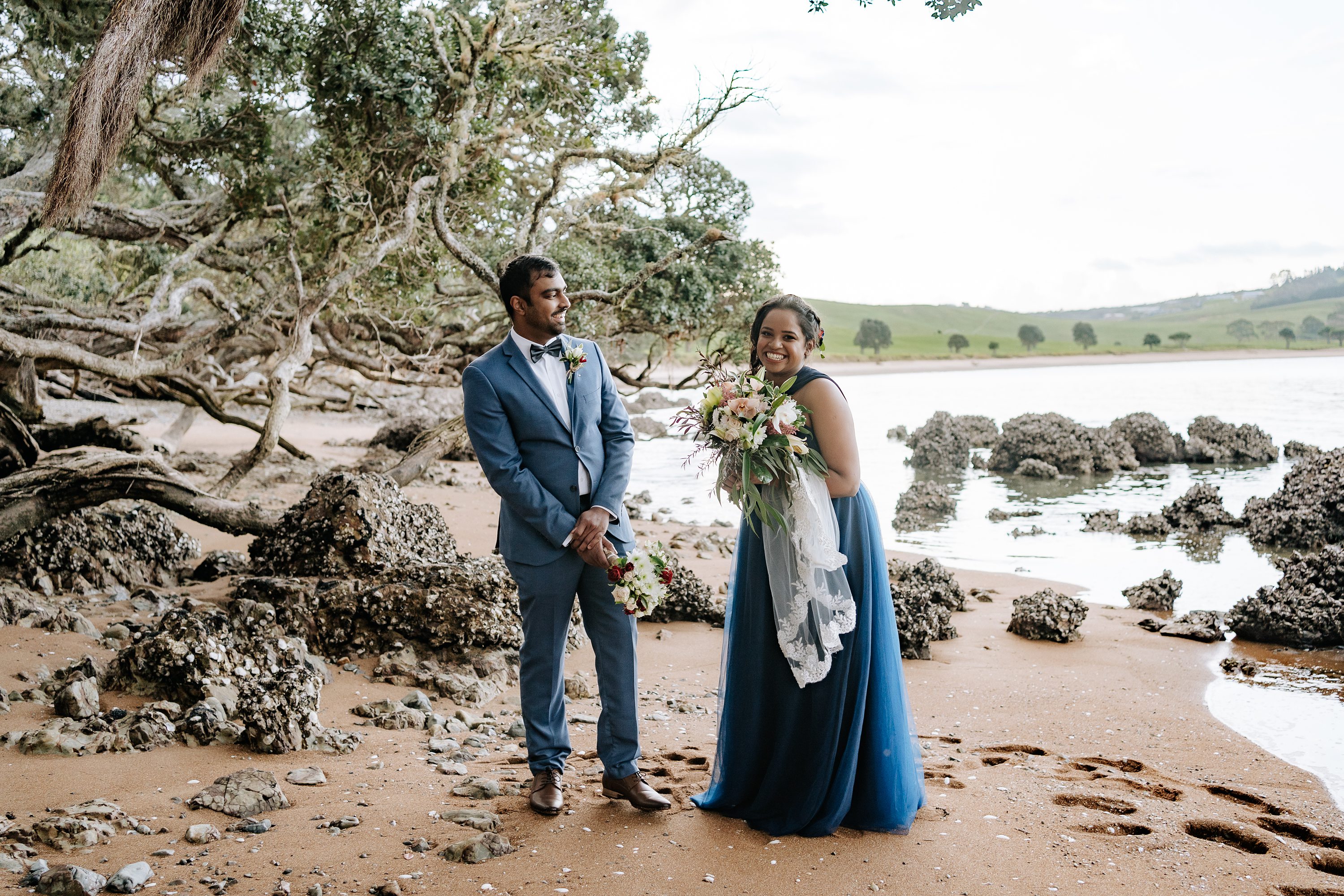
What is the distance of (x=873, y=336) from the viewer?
80.6m

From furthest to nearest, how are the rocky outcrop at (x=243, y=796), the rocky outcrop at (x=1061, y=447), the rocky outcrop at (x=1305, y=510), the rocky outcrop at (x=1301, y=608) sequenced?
the rocky outcrop at (x=1061, y=447)
the rocky outcrop at (x=1305, y=510)
the rocky outcrop at (x=1301, y=608)
the rocky outcrop at (x=243, y=796)

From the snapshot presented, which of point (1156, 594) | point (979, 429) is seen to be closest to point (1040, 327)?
point (979, 429)

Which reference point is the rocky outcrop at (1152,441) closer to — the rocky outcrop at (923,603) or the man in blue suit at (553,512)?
the rocky outcrop at (923,603)

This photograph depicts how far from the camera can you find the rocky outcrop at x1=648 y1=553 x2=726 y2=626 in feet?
26.1

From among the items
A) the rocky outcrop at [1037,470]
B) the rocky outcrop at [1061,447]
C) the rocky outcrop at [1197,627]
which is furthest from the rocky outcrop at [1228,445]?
the rocky outcrop at [1197,627]

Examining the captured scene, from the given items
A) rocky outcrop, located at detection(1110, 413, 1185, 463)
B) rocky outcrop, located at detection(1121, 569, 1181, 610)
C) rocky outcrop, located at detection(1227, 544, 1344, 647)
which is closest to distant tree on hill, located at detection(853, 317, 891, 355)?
rocky outcrop, located at detection(1110, 413, 1185, 463)

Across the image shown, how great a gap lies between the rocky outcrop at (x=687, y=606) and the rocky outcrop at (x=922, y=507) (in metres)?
7.46

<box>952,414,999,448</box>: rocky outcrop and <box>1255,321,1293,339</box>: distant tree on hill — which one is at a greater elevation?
<box>1255,321,1293,339</box>: distant tree on hill

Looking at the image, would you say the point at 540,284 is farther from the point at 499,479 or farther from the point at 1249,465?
the point at 1249,465

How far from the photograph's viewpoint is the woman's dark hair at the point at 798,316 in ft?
13.1

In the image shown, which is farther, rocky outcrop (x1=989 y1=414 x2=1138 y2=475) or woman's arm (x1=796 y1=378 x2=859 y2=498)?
rocky outcrop (x1=989 y1=414 x2=1138 y2=475)

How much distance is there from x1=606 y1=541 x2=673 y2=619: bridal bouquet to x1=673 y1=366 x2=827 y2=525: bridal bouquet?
1.41ft

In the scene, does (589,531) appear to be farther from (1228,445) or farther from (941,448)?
(1228,445)

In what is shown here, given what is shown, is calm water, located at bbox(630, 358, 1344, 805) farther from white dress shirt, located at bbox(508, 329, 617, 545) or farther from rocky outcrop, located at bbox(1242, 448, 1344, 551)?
white dress shirt, located at bbox(508, 329, 617, 545)
